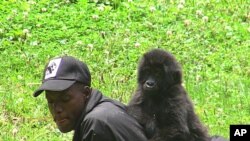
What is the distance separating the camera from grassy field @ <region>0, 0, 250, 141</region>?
8.69 m

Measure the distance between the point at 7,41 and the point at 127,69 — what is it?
6.53 ft

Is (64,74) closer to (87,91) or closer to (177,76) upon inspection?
(87,91)

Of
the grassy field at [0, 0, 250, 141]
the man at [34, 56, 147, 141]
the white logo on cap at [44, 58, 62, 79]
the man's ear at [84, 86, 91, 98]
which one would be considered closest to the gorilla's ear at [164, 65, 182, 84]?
the man at [34, 56, 147, 141]

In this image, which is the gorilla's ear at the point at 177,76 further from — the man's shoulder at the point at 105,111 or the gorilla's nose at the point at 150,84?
the man's shoulder at the point at 105,111

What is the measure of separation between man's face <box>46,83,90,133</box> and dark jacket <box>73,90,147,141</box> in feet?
0.20

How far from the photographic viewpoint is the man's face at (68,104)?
17.4ft

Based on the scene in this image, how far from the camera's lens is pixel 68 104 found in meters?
5.30

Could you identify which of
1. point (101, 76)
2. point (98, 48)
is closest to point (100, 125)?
point (101, 76)

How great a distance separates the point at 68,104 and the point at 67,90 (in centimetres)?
11

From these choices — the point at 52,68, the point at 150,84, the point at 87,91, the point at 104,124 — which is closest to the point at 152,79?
the point at 150,84

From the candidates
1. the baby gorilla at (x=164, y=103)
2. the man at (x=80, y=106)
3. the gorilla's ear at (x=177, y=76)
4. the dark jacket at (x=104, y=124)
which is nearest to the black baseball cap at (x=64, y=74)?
the man at (x=80, y=106)

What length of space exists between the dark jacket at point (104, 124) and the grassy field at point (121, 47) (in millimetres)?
2738

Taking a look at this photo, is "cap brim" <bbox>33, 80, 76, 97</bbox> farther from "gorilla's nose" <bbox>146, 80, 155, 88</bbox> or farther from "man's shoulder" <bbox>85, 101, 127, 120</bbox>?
"gorilla's nose" <bbox>146, 80, 155, 88</bbox>

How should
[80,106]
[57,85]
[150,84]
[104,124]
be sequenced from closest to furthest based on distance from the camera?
[104,124] < [57,85] < [80,106] < [150,84]
